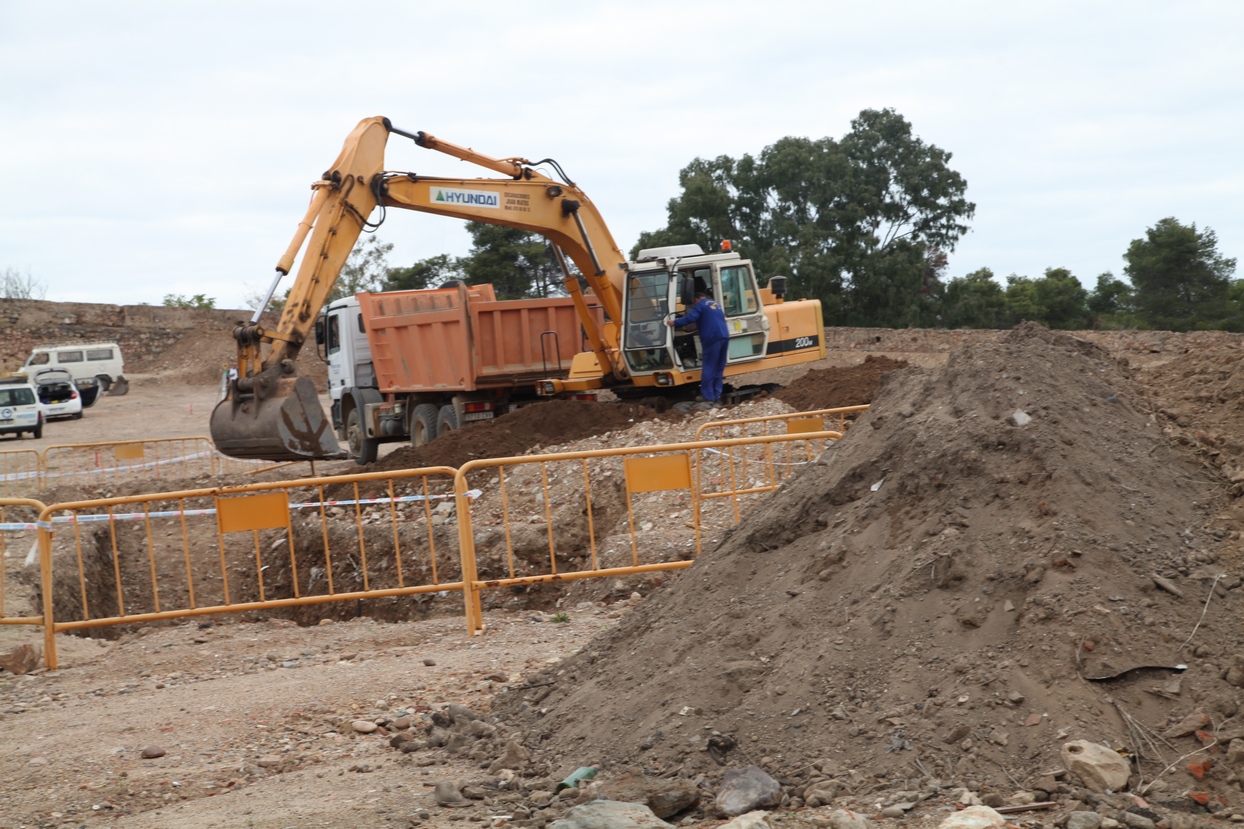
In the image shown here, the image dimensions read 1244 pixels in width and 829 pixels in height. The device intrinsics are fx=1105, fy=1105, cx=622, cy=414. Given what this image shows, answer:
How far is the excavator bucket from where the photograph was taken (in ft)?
38.5

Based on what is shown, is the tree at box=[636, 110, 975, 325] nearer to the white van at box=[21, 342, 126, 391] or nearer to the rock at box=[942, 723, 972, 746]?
the white van at box=[21, 342, 126, 391]

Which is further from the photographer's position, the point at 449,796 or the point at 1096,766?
the point at 449,796

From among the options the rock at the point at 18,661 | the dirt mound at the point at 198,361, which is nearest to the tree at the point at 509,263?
the dirt mound at the point at 198,361

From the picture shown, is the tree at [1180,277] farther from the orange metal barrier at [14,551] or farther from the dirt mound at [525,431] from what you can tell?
the orange metal barrier at [14,551]

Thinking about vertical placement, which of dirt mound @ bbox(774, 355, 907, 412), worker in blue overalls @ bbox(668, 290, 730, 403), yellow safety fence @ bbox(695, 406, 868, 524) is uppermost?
worker in blue overalls @ bbox(668, 290, 730, 403)

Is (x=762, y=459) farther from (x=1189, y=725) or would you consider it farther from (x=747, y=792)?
(x=1189, y=725)

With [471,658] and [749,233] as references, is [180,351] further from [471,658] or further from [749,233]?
[471,658]

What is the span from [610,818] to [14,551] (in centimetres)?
1142

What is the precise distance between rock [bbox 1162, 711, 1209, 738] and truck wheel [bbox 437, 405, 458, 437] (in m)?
13.8

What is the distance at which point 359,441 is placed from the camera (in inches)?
765

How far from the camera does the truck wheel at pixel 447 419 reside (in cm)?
1696

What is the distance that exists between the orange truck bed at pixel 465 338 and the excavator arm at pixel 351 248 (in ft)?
3.76

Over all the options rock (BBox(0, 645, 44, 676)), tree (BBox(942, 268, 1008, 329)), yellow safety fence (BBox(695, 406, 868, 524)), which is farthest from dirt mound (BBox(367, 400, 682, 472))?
tree (BBox(942, 268, 1008, 329))

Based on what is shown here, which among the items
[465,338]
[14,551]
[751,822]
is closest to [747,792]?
[751,822]
